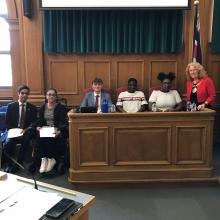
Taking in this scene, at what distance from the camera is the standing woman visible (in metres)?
4.11

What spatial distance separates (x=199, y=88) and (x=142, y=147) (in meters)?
1.45

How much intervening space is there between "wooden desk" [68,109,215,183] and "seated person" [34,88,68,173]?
536 mm

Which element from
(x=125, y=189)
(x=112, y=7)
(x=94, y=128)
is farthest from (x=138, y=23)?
(x=125, y=189)

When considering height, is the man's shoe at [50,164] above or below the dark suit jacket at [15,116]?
below

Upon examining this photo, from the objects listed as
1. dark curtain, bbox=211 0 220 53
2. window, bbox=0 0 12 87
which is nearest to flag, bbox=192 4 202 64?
dark curtain, bbox=211 0 220 53

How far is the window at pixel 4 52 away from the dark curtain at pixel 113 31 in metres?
0.86

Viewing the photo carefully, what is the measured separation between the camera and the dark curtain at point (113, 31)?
4.38 metres

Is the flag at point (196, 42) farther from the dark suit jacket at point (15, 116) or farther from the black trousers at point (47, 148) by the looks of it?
the dark suit jacket at point (15, 116)

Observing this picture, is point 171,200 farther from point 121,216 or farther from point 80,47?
point 80,47

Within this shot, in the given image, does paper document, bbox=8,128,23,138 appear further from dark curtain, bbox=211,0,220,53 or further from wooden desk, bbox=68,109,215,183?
dark curtain, bbox=211,0,220,53

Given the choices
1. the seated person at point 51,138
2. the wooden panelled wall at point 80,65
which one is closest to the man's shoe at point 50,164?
the seated person at point 51,138

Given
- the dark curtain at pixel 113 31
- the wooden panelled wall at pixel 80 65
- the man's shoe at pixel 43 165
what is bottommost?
the man's shoe at pixel 43 165

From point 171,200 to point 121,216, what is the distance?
2.02 feet

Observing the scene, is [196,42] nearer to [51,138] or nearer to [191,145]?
[191,145]
